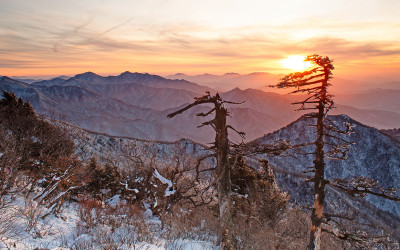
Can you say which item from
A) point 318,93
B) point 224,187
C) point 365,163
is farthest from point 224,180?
point 365,163

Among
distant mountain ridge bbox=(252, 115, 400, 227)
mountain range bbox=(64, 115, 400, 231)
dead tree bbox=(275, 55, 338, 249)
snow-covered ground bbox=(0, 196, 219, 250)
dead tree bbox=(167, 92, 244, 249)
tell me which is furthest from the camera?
distant mountain ridge bbox=(252, 115, 400, 227)

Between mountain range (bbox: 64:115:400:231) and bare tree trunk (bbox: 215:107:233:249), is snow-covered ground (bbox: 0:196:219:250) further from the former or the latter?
mountain range (bbox: 64:115:400:231)

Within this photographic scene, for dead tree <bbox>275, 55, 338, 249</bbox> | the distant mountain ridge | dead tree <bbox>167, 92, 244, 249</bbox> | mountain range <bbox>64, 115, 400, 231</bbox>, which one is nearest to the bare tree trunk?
dead tree <bbox>167, 92, 244, 249</bbox>

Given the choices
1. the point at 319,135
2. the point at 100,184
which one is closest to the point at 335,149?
the point at 319,135

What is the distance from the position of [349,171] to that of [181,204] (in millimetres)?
69867

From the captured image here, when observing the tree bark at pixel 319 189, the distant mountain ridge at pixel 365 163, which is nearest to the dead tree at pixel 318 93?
the tree bark at pixel 319 189

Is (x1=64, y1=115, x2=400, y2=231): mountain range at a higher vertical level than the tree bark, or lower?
lower

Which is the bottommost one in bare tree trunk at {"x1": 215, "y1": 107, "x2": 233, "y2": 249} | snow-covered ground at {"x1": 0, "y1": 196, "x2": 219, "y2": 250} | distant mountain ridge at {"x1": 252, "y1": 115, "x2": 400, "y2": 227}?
distant mountain ridge at {"x1": 252, "y1": 115, "x2": 400, "y2": 227}

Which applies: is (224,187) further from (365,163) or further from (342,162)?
(365,163)

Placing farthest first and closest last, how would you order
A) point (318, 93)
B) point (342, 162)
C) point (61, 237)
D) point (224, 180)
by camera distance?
point (342, 162), point (318, 93), point (224, 180), point (61, 237)

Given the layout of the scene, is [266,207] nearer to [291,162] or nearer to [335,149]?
[335,149]

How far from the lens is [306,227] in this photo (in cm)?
2183

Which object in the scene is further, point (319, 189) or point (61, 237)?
point (319, 189)

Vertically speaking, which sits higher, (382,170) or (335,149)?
(335,149)
